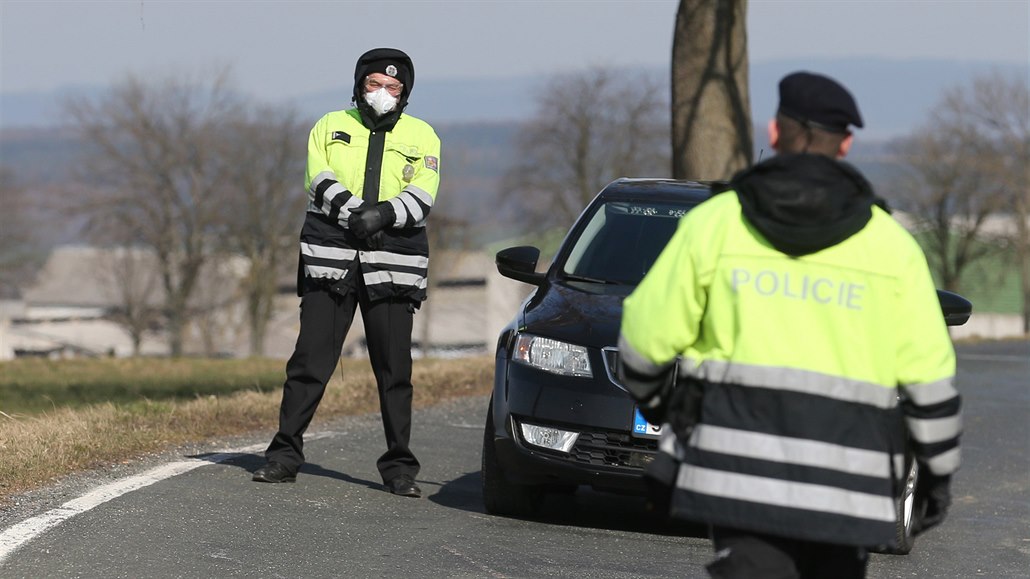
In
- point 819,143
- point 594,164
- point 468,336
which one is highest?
point 819,143

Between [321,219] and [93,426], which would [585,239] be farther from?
[93,426]

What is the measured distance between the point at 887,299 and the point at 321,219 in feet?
14.9

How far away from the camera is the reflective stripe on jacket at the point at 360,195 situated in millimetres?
7719

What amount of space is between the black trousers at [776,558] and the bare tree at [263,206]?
6324cm

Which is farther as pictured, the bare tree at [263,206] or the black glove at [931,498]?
the bare tree at [263,206]

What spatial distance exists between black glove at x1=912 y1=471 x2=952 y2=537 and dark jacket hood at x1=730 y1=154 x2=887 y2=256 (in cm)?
61

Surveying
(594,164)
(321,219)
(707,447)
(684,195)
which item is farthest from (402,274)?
(594,164)

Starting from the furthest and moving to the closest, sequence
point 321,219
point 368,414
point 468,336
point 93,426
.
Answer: point 468,336
point 368,414
point 93,426
point 321,219

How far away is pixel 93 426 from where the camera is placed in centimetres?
900

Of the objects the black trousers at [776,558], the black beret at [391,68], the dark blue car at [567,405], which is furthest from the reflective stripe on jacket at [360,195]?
the black trousers at [776,558]

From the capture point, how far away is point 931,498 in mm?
3686

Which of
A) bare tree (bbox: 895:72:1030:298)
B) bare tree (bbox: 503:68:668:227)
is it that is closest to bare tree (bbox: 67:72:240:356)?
bare tree (bbox: 503:68:668:227)

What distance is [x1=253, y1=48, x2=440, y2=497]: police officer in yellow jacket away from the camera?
7.68 meters

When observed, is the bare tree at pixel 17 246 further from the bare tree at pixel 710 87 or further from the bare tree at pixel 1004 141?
the bare tree at pixel 710 87
